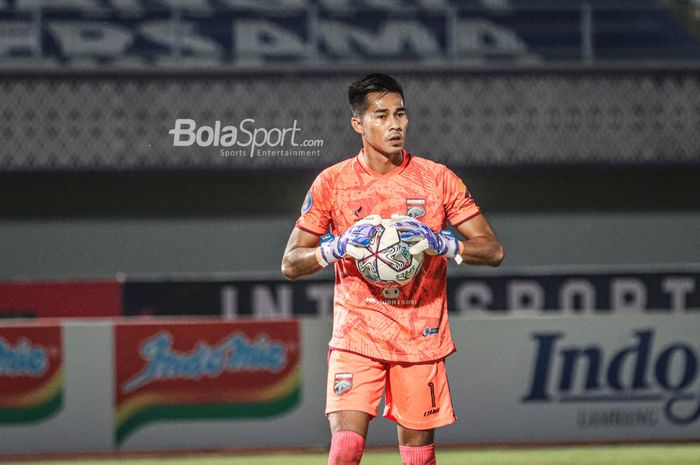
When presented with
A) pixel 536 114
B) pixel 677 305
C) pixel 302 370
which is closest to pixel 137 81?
pixel 536 114

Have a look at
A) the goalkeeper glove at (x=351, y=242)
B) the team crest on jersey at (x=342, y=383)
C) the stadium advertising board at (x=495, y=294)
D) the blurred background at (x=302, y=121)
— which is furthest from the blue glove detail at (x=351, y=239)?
the blurred background at (x=302, y=121)

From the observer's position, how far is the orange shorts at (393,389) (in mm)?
4531

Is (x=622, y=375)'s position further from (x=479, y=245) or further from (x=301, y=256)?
(x=301, y=256)

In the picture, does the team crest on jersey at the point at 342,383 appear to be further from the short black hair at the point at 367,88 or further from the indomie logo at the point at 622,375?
the indomie logo at the point at 622,375

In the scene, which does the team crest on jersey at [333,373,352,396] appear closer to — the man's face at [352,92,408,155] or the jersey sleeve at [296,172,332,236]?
the jersey sleeve at [296,172,332,236]

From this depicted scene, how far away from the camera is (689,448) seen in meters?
8.81

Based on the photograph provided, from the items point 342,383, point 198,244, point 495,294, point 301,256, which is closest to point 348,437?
point 342,383

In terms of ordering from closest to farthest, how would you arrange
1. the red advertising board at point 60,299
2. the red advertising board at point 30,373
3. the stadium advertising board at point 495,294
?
the red advertising board at point 30,373, the stadium advertising board at point 495,294, the red advertising board at point 60,299

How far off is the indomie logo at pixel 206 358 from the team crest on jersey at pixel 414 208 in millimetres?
4607

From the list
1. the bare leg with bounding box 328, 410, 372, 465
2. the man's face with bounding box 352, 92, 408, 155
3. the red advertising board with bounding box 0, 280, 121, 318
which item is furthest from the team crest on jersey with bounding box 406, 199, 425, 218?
the red advertising board with bounding box 0, 280, 121, 318

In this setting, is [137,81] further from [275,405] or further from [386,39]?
[275,405]

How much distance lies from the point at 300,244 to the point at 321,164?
28.3 ft

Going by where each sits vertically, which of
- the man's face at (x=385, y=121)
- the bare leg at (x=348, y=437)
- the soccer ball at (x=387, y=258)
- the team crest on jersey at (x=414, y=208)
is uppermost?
the man's face at (x=385, y=121)

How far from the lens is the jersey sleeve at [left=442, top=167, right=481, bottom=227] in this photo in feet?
15.5
